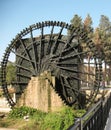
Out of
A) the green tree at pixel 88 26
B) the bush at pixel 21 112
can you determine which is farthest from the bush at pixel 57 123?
the green tree at pixel 88 26

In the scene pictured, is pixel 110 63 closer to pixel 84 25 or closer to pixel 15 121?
pixel 84 25

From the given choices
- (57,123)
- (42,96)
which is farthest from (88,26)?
(57,123)

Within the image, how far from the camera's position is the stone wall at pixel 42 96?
593 inches

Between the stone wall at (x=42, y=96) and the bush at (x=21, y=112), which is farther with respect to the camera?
the stone wall at (x=42, y=96)

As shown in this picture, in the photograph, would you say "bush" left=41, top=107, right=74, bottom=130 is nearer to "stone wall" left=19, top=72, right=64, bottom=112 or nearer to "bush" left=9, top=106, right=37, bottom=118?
"stone wall" left=19, top=72, right=64, bottom=112

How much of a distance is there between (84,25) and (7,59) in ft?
87.5

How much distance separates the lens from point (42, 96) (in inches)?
604

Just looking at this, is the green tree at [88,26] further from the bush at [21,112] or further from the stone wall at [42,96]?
the bush at [21,112]

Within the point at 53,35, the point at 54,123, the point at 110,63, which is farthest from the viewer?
the point at 110,63

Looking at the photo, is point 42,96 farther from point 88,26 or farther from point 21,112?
point 88,26

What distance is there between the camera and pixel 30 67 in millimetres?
18969

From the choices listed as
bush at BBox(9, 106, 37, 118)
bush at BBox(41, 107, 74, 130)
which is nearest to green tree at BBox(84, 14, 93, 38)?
bush at BBox(9, 106, 37, 118)

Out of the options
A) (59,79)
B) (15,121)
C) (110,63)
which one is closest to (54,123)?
(15,121)

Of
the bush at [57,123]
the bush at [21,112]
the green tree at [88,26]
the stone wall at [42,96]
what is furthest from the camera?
the green tree at [88,26]
